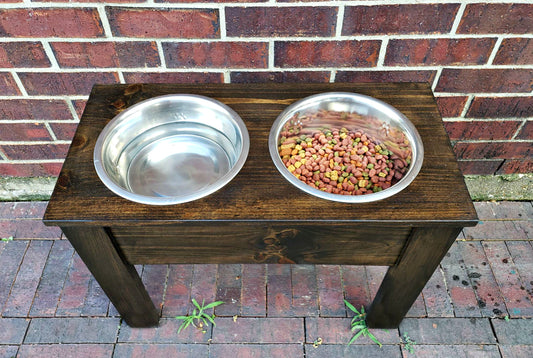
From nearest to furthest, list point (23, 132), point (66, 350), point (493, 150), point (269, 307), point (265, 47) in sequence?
1. point (265, 47)
2. point (66, 350)
3. point (269, 307)
4. point (23, 132)
5. point (493, 150)

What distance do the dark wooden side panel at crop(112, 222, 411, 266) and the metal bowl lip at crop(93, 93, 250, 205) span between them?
82mm

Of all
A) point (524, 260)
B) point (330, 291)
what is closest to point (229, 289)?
point (330, 291)

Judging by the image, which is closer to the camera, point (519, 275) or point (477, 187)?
point (519, 275)

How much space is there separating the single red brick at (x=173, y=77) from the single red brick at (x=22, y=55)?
300 millimetres

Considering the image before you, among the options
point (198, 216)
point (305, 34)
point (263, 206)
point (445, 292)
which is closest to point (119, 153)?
point (198, 216)

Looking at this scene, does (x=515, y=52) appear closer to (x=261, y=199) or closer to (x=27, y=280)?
(x=261, y=199)

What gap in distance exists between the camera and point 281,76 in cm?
155

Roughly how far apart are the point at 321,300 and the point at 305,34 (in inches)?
41.3

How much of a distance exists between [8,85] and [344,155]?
133cm

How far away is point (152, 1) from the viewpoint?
4.38ft

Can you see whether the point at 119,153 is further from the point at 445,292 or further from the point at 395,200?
the point at 445,292

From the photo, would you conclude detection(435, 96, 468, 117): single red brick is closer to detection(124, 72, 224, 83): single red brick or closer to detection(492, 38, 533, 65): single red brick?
detection(492, 38, 533, 65): single red brick

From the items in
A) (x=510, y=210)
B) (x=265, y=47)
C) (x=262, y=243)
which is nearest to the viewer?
(x=262, y=243)

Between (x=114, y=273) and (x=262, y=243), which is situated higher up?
(x=262, y=243)
